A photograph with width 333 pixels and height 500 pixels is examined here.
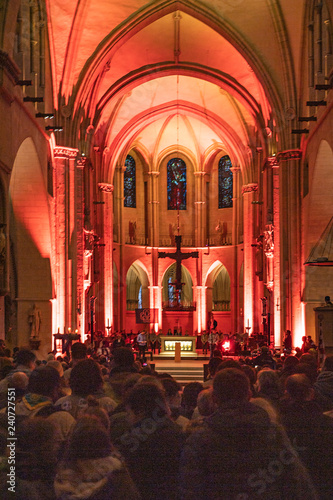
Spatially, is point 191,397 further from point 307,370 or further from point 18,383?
point 307,370

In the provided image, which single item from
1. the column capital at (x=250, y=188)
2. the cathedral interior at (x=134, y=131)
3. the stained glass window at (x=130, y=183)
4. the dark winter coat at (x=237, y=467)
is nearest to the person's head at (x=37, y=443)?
the dark winter coat at (x=237, y=467)

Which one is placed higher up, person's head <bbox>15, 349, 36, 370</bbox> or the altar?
person's head <bbox>15, 349, 36, 370</bbox>

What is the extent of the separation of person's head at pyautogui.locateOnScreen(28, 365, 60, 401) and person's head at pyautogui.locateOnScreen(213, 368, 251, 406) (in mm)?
2057

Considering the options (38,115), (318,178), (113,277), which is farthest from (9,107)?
(113,277)

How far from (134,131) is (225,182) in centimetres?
874

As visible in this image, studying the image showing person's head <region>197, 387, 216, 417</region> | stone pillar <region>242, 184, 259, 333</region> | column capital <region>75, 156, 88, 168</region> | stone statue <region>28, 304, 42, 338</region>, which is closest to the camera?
person's head <region>197, 387, 216, 417</region>

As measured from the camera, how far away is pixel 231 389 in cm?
385

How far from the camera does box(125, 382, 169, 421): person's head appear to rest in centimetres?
419

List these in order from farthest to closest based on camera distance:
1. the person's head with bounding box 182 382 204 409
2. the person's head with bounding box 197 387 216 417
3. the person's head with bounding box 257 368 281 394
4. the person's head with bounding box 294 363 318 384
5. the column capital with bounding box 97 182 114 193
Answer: the column capital with bounding box 97 182 114 193 < the person's head with bounding box 294 363 318 384 < the person's head with bounding box 257 368 281 394 < the person's head with bounding box 182 382 204 409 < the person's head with bounding box 197 387 216 417

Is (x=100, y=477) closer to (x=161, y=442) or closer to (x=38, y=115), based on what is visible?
(x=161, y=442)

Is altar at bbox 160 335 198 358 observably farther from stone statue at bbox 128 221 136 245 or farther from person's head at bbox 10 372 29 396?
person's head at bbox 10 372 29 396

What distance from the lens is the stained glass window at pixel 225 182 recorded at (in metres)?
44.1

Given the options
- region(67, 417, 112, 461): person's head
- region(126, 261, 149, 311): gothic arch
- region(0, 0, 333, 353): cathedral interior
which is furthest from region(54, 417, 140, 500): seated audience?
region(126, 261, 149, 311): gothic arch

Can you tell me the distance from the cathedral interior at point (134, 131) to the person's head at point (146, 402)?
34.2 ft
